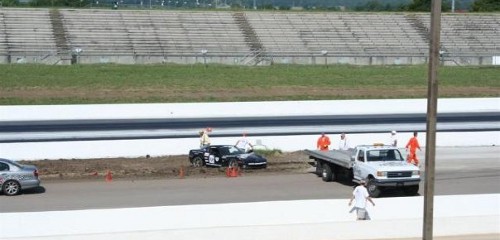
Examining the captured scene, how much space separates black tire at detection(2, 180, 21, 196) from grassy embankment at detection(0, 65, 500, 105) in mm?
17487

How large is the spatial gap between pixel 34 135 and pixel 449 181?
14.2 metres

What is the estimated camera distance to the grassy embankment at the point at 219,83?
46312 millimetres

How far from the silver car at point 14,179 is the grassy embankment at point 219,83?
1738cm

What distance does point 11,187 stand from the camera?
82.8 feet

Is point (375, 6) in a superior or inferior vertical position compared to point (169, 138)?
superior

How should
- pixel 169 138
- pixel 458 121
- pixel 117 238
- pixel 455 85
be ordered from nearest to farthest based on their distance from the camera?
1. pixel 117 238
2. pixel 169 138
3. pixel 458 121
4. pixel 455 85

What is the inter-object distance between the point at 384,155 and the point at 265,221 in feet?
30.9

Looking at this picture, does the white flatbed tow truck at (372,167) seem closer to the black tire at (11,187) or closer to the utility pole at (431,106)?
the black tire at (11,187)

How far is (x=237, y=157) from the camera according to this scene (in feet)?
98.7

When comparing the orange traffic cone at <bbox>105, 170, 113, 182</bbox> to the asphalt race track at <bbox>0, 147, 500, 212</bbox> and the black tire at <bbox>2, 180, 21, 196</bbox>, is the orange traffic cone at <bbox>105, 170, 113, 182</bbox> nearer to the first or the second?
the asphalt race track at <bbox>0, 147, 500, 212</bbox>

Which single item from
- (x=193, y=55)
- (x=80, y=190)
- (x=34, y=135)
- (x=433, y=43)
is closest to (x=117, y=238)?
(x=433, y=43)

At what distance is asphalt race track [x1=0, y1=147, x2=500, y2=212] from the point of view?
962 inches

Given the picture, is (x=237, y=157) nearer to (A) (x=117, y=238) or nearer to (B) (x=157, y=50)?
(A) (x=117, y=238)

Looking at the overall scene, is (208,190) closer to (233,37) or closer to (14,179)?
(14,179)
